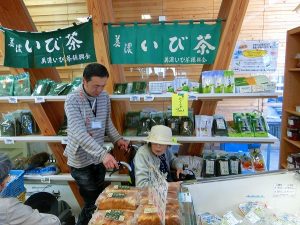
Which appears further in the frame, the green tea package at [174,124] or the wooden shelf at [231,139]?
the green tea package at [174,124]

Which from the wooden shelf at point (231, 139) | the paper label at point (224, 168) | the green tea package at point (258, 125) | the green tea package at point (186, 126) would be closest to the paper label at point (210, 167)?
the paper label at point (224, 168)

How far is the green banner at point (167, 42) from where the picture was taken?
2826 millimetres

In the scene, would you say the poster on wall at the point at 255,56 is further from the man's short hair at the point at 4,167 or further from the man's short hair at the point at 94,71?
the man's short hair at the point at 4,167

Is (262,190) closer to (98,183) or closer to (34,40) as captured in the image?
(98,183)

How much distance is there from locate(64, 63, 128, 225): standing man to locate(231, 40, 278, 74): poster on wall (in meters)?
1.54

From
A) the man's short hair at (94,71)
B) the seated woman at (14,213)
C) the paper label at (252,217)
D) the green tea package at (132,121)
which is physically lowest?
the paper label at (252,217)

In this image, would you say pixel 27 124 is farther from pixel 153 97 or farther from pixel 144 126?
pixel 153 97

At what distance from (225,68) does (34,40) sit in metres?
2.12

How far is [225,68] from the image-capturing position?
9.30ft

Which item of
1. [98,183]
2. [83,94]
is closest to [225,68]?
[83,94]

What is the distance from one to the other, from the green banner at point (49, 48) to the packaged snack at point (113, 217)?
1.97 metres

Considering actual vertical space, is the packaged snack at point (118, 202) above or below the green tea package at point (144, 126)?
below

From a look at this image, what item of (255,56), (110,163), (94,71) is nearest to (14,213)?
(110,163)

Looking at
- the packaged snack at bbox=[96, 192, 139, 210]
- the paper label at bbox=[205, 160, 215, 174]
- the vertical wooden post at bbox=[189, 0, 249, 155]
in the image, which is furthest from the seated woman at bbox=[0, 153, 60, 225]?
the vertical wooden post at bbox=[189, 0, 249, 155]
